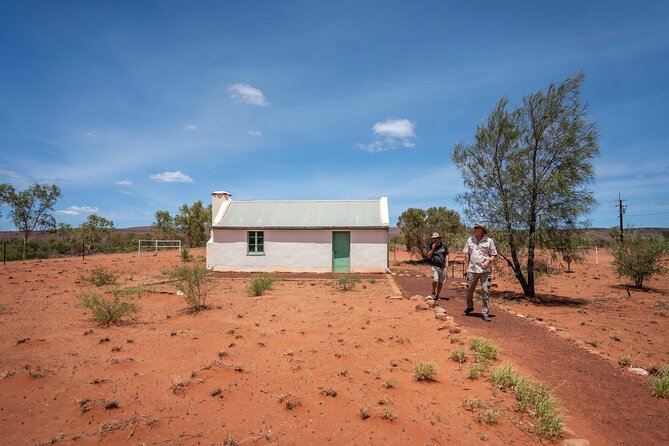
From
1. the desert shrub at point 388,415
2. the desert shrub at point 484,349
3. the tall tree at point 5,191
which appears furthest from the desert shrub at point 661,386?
the tall tree at point 5,191

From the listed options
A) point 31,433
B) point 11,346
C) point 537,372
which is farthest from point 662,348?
point 11,346

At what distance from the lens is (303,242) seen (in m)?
18.6

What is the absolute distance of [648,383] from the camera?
15.5 feet

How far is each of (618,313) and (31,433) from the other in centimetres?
1244

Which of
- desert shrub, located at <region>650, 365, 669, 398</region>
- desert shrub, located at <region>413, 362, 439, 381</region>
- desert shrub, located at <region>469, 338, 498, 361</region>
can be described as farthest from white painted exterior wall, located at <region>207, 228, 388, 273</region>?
desert shrub, located at <region>650, 365, 669, 398</region>

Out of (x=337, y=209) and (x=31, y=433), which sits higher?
(x=337, y=209)

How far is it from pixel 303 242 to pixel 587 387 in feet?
48.6

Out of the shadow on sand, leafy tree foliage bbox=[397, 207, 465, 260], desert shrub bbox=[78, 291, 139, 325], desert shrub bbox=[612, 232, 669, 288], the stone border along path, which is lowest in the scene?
the shadow on sand

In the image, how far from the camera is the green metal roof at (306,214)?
1856 centimetres

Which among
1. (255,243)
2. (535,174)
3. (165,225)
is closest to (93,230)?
(165,225)

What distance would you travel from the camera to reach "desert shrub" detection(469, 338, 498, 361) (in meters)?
5.30

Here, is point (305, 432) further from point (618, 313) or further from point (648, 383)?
point (618, 313)

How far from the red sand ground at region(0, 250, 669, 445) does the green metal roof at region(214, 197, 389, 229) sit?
30.4ft

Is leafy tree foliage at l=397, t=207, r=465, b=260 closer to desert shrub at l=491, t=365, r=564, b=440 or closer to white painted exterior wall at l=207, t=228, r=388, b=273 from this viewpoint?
white painted exterior wall at l=207, t=228, r=388, b=273
